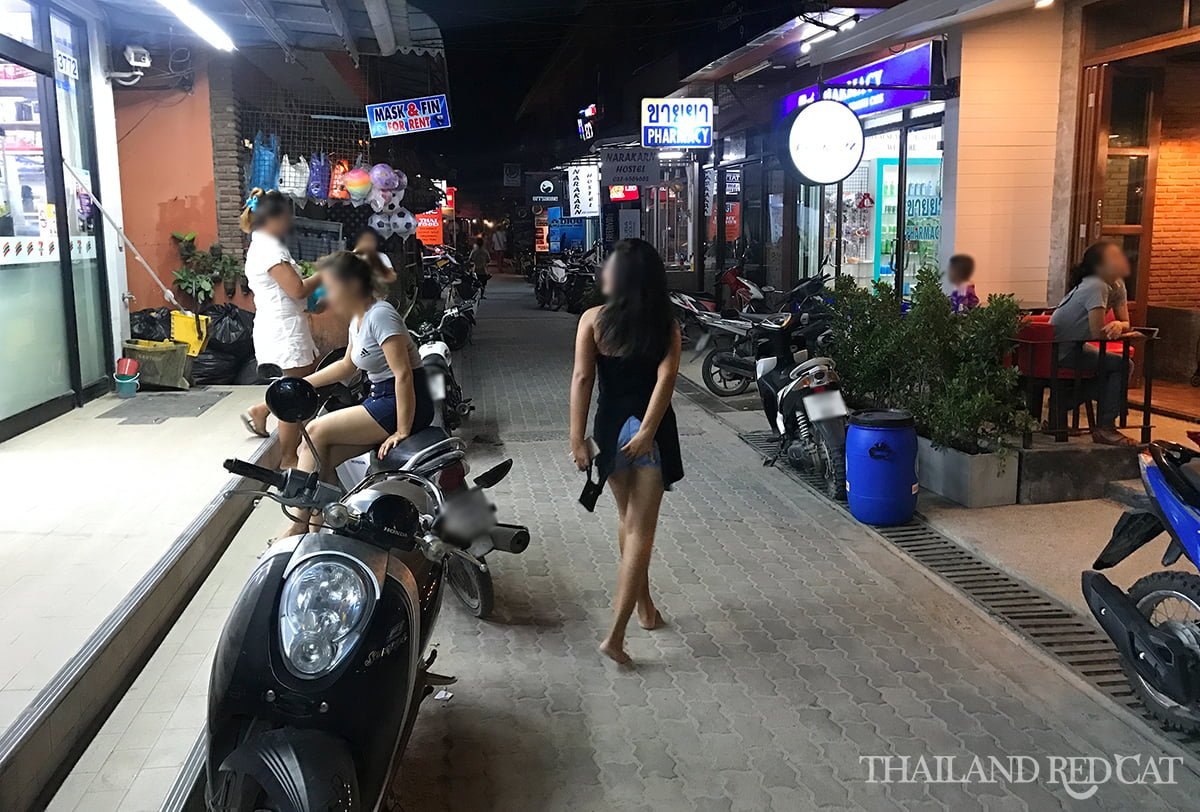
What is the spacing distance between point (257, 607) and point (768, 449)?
6245 mm

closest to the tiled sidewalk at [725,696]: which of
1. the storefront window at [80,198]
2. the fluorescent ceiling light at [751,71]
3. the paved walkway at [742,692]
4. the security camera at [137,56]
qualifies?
the paved walkway at [742,692]

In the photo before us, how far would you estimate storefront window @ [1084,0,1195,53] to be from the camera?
8375mm

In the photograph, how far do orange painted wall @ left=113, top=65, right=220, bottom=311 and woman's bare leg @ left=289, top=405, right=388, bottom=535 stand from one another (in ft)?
24.0

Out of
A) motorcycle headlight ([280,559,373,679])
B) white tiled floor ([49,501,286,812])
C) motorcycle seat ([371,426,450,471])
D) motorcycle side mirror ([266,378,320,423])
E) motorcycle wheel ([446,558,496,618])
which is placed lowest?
white tiled floor ([49,501,286,812])

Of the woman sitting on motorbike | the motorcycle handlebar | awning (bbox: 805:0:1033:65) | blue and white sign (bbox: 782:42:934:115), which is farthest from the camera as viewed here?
blue and white sign (bbox: 782:42:934:115)

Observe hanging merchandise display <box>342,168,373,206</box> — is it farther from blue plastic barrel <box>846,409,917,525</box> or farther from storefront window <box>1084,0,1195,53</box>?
storefront window <box>1084,0,1195,53</box>

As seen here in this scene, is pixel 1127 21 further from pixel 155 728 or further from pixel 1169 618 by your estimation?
pixel 155 728

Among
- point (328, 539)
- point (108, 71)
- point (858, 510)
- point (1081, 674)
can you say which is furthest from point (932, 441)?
point (108, 71)

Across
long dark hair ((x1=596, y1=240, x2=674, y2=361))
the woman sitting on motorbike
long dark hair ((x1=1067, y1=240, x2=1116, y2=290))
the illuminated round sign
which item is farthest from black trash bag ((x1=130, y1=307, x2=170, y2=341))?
long dark hair ((x1=1067, y1=240, x2=1116, y2=290))

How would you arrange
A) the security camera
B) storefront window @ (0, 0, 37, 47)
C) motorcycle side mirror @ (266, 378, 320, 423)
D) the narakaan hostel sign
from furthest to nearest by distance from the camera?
the narakaan hostel sign, the security camera, storefront window @ (0, 0, 37, 47), motorcycle side mirror @ (266, 378, 320, 423)

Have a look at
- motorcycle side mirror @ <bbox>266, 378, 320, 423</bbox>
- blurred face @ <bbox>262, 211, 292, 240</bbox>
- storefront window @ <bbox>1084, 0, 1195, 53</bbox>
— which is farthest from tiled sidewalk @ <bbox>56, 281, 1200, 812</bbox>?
storefront window @ <bbox>1084, 0, 1195, 53</bbox>

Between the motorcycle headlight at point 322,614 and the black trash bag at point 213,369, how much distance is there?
8.21 metres

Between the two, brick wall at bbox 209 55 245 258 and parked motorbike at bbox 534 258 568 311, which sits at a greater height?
brick wall at bbox 209 55 245 258

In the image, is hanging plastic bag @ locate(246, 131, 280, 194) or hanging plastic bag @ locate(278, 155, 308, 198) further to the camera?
hanging plastic bag @ locate(278, 155, 308, 198)
